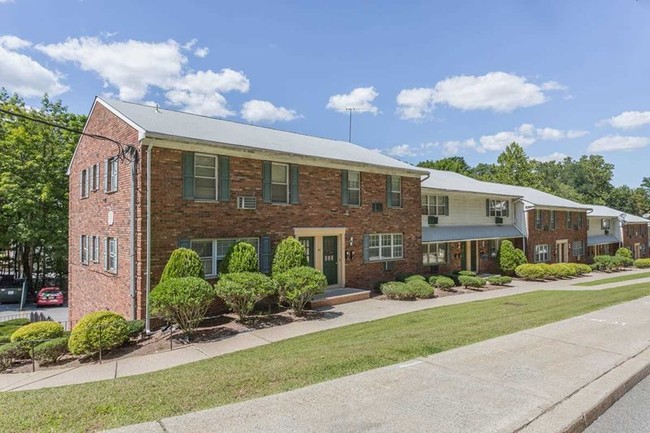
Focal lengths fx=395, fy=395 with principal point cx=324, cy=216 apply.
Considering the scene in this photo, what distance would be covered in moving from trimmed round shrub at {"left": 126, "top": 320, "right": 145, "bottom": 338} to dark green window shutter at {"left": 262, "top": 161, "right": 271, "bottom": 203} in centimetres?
506

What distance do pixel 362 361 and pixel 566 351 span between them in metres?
3.51

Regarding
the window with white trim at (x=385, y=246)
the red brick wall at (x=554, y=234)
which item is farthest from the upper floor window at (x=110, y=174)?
the red brick wall at (x=554, y=234)

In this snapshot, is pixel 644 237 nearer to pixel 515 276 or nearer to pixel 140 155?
pixel 515 276

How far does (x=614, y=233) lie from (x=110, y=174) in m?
44.9

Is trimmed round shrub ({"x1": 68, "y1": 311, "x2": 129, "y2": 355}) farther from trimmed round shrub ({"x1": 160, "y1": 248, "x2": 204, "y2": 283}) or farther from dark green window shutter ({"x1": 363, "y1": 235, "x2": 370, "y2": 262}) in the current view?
dark green window shutter ({"x1": 363, "y1": 235, "x2": 370, "y2": 262})

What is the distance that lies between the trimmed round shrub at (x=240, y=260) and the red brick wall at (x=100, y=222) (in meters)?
2.71

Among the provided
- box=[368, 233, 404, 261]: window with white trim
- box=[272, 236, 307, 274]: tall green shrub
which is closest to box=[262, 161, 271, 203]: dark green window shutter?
box=[272, 236, 307, 274]: tall green shrub

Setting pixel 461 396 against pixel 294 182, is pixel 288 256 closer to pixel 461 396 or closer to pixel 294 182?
pixel 294 182

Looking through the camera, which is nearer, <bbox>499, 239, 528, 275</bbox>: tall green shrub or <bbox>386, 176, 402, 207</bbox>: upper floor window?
<bbox>386, 176, 402, 207</bbox>: upper floor window

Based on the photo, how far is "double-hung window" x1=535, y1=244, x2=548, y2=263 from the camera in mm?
26531

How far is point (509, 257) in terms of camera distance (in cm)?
2361

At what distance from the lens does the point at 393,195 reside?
17.1 meters

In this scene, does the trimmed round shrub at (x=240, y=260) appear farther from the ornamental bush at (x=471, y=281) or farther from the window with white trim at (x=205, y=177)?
→ the ornamental bush at (x=471, y=281)

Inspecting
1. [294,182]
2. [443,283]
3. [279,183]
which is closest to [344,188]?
[294,182]
